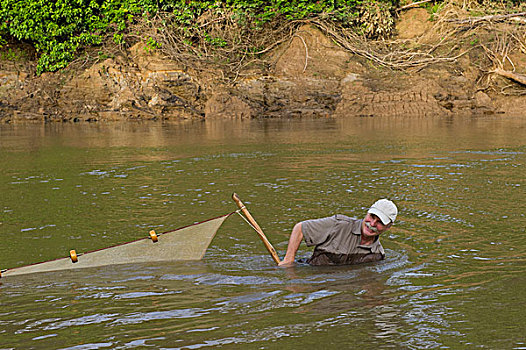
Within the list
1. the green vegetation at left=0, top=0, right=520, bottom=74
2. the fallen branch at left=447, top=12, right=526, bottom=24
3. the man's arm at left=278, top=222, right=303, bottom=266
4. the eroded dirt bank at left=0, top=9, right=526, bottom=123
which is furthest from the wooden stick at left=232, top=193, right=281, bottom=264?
the fallen branch at left=447, top=12, right=526, bottom=24

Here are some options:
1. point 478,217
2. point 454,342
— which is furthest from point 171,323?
point 478,217

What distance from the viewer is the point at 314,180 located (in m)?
12.0

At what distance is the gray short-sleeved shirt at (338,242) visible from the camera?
20.5 ft

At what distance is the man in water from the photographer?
6113mm

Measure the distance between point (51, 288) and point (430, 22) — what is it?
A: 26.2 meters

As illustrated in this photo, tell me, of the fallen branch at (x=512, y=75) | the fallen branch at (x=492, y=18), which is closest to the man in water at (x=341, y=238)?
the fallen branch at (x=512, y=75)

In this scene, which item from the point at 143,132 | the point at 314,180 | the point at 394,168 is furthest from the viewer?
the point at 143,132

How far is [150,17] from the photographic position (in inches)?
1117

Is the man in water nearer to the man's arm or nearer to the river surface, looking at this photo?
the man's arm

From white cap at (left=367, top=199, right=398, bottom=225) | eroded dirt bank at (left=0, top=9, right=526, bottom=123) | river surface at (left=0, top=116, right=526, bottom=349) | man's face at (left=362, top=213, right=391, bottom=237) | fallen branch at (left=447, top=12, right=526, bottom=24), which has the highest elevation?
fallen branch at (left=447, top=12, right=526, bottom=24)

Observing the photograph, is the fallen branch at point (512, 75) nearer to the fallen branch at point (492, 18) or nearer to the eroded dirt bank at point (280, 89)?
the eroded dirt bank at point (280, 89)

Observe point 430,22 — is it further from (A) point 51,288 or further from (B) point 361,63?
(A) point 51,288

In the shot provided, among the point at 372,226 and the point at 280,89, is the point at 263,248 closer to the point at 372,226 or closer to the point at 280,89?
the point at 372,226

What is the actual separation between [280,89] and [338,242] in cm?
2129
